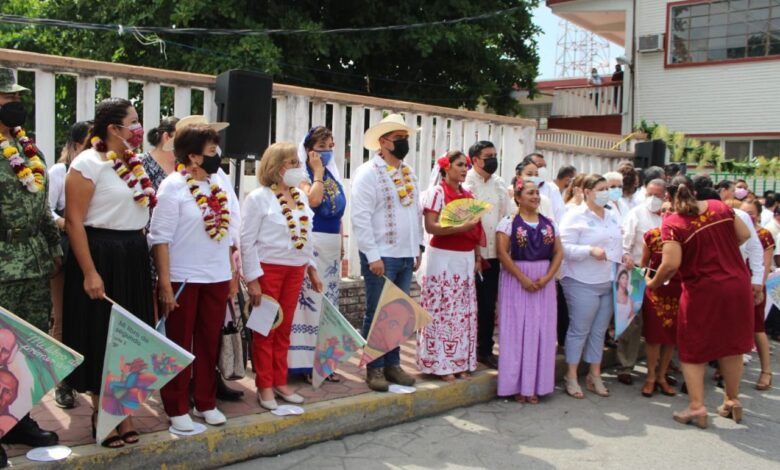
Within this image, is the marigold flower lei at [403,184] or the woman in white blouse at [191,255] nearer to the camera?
the woman in white blouse at [191,255]

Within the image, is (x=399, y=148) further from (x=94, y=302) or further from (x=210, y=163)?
(x=94, y=302)

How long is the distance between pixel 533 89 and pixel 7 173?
51.4ft

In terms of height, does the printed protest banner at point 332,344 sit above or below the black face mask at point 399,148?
below

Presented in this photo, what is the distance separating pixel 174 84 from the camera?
591cm

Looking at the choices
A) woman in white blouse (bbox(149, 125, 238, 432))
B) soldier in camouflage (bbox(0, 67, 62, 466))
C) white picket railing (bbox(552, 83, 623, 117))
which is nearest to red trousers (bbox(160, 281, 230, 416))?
woman in white blouse (bbox(149, 125, 238, 432))

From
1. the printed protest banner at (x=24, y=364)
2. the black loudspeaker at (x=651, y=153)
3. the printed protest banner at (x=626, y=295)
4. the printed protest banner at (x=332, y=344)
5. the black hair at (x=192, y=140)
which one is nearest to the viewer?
the printed protest banner at (x=24, y=364)

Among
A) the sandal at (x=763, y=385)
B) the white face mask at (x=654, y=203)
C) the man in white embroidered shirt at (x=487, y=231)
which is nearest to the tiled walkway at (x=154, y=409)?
the man in white embroidered shirt at (x=487, y=231)

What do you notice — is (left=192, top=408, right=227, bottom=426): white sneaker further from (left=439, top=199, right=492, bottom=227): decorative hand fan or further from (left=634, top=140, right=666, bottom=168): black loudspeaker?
(left=634, top=140, right=666, bottom=168): black loudspeaker

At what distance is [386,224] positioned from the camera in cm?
541

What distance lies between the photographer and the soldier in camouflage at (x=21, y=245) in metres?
3.65

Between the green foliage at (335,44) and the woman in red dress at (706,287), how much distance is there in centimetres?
934

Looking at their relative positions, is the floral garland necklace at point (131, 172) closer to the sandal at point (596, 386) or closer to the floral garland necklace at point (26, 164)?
the floral garland necklace at point (26, 164)

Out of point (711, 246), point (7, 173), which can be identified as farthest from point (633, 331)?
point (7, 173)

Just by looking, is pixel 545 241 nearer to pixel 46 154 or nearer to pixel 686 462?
pixel 686 462
